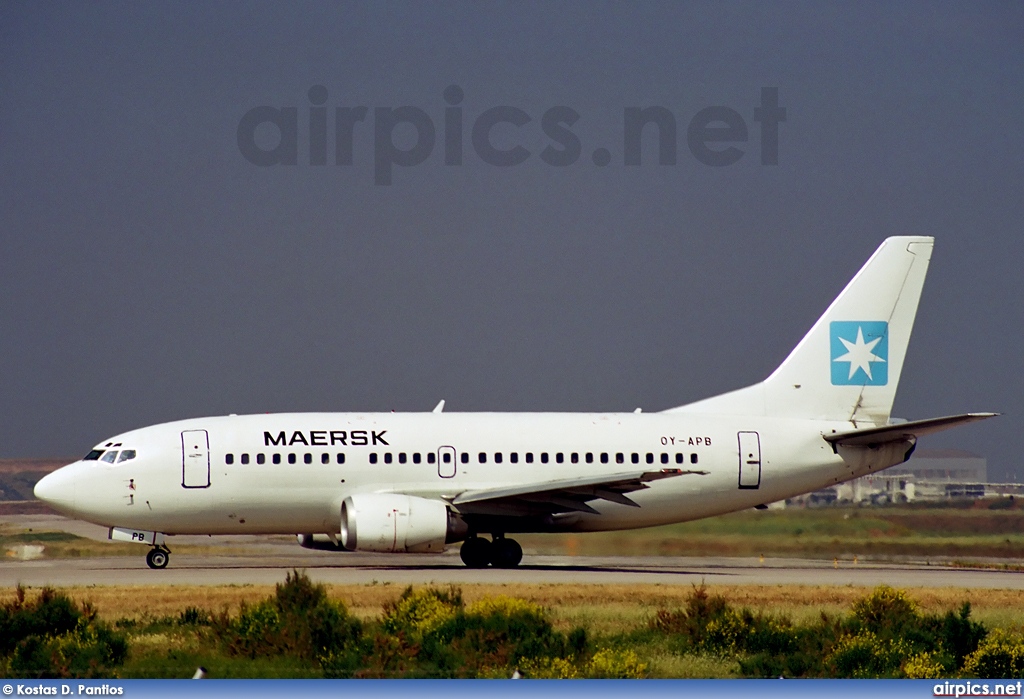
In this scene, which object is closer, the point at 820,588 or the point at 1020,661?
the point at 1020,661

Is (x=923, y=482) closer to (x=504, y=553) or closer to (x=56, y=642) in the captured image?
(x=504, y=553)

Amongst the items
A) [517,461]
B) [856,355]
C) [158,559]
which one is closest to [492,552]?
[517,461]

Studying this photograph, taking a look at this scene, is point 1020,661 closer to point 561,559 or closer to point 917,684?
point 917,684

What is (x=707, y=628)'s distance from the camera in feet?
66.9

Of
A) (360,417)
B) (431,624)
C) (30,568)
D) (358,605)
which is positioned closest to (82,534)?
(30,568)

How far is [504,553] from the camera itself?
33.3 metres

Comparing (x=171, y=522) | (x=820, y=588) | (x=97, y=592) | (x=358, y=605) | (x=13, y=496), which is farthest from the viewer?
(x=13, y=496)

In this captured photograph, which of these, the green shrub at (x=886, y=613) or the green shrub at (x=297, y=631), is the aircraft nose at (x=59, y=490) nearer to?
the green shrub at (x=297, y=631)

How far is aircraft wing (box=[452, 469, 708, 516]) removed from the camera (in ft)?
103

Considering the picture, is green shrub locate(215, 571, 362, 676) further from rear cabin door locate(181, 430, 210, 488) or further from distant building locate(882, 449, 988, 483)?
distant building locate(882, 449, 988, 483)

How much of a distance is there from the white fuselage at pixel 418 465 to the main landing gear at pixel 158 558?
0.93 meters

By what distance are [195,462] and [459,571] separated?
654cm

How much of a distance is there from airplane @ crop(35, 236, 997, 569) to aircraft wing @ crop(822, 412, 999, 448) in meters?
0.05

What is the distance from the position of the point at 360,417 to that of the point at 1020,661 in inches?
738
